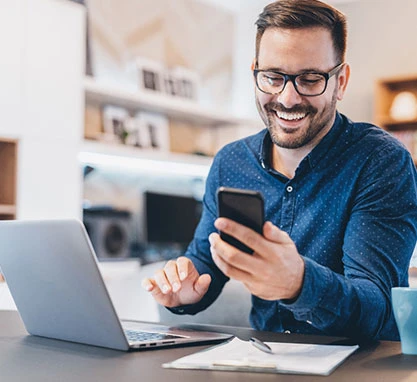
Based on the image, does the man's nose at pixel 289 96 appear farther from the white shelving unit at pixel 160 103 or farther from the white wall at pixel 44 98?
the white shelving unit at pixel 160 103

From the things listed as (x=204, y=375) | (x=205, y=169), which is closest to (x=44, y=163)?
(x=205, y=169)

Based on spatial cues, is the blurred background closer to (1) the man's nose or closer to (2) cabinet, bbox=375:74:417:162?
(2) cabinet, bbox=375:74:417:162

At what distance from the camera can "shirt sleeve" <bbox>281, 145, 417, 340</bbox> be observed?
119 cm

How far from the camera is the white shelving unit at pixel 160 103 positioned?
14.0ft

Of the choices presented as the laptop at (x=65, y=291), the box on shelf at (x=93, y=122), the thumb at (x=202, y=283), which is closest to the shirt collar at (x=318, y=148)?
the thumb at (x=202, y=283)

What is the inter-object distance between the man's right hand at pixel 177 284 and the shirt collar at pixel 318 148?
417 millimetres

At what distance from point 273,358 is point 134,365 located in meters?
0.20

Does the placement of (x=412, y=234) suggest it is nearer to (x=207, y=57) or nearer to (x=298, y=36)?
(x=298, y=36)

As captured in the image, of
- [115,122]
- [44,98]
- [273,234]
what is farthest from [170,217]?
[273,234]

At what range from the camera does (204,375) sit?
948mm

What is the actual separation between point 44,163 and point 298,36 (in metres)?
2.50

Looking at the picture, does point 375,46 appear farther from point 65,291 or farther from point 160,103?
point 65,291

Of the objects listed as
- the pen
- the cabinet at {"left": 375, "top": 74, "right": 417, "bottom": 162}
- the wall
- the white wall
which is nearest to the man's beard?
the pen

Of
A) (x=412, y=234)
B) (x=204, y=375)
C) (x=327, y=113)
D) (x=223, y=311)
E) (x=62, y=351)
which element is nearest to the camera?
(x=204, y=375)
